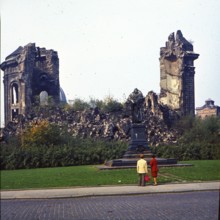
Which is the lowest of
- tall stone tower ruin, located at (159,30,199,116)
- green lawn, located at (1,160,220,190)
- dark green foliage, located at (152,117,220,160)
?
green lawn, located at (1,160,220,190)

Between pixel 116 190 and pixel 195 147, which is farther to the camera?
pixel 195 147

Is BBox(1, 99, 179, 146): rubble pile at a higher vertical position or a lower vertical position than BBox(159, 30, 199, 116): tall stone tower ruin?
lower

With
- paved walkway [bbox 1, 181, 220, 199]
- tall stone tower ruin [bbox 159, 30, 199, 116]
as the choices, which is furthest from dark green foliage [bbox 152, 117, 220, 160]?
tall stone tower ruin [bbox 159, 30, 199, 116]

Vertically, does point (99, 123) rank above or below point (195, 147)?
above

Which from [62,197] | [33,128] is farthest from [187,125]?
[62,197]

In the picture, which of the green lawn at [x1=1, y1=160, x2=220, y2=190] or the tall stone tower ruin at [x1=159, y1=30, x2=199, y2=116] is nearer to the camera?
the tall stone tower ruin at [x1=159, y1=30, x2=199, y2=116]

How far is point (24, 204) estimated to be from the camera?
29.0 ft

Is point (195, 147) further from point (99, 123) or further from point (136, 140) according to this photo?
point (99, 123)

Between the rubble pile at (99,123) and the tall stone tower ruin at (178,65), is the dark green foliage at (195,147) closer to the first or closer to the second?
the tall stone tower ruin at (178,65)

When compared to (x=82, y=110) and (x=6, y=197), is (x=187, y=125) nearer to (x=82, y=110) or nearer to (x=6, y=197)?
(x=82, y=110)

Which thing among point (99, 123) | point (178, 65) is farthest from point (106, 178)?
point (99, 123)

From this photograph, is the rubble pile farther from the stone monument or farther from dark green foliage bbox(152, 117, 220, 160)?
the stone monument

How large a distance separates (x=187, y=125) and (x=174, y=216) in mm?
34498

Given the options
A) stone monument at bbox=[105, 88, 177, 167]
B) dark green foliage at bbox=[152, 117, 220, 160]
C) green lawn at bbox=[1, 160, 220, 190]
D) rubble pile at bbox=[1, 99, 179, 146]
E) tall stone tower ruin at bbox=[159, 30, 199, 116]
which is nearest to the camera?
tall stone tower ruin at bbox=[159, 30, 199, 116]
